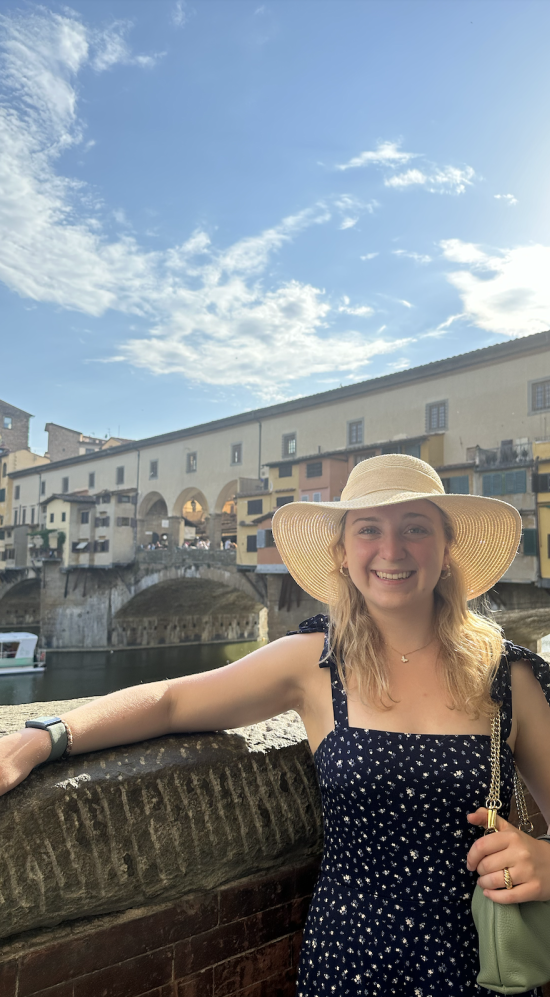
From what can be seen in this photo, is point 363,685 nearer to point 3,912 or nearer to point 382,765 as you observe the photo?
point 382,765

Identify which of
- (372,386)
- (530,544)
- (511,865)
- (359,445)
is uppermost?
(372,386)

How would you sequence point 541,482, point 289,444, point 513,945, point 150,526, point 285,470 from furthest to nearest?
point 150,526 < point 289,444 < point 285,470 < point 541,482 < point 513,945

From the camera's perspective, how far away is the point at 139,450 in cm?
3472

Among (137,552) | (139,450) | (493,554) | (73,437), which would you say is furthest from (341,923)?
(73,437)

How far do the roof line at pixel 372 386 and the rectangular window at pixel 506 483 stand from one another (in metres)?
4.53

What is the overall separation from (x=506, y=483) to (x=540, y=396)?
372cm

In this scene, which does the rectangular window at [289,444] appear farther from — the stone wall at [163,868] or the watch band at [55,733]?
the watch band at [55,733]

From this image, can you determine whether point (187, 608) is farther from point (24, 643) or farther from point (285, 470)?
point (285, 470)

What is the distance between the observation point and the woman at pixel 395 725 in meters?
1.08

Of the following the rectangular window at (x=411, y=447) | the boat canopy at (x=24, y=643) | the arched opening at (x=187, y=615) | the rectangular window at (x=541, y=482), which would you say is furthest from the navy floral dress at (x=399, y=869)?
the arched opening at (x=187, y=615)

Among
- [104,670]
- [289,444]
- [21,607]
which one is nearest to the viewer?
[104,670]

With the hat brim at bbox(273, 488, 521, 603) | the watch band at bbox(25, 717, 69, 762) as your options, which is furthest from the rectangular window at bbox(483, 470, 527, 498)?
the watch band at bbox(25, 717, 69, 762)

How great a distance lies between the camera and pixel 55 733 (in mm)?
1124

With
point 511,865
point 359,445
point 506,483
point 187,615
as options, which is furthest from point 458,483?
point 511,865
